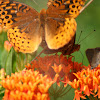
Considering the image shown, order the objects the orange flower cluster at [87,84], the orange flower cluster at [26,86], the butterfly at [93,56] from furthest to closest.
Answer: the butterfly at [93,56]
the orange flower cluster at [87,84]
the orange flower cluster at [26,86]

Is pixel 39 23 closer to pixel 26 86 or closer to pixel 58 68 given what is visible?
pixel 58 68

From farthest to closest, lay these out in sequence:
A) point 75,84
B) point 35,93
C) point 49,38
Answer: point 49,38 < point 75,84 < point 35,93

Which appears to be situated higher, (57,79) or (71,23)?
(71,23)

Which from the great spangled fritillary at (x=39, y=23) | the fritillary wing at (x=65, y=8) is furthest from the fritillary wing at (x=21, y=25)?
the fritillary wing at (x=65, y=8)

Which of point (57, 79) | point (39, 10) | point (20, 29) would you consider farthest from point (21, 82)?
point (39, 10)

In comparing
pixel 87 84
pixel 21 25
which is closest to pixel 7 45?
pixel 21 25

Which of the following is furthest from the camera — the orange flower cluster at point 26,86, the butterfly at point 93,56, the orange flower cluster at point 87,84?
the butterfly at point 93,56

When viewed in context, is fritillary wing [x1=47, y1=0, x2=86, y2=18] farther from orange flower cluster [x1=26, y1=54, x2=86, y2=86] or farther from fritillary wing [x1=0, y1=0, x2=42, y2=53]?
orange flower cluster [x1=26, y1=54, x2=86, y2=86]

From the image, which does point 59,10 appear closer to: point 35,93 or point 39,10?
point 39,10

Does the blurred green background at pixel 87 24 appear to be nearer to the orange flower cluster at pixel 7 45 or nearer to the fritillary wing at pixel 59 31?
the fritillary wing at pixel 59 31
